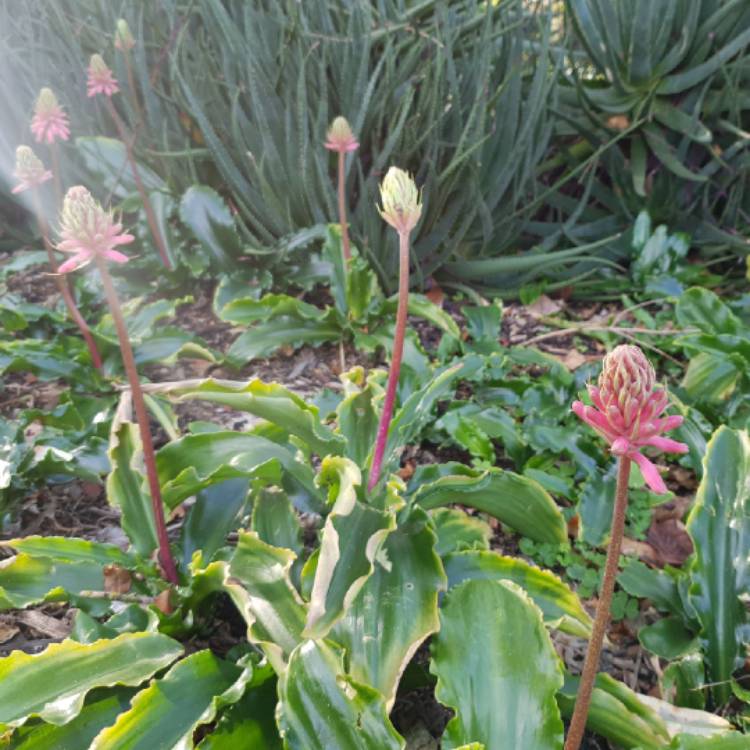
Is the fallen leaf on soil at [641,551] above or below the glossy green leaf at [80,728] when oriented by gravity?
below

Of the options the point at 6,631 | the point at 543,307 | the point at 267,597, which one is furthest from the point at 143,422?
the point at 543,307

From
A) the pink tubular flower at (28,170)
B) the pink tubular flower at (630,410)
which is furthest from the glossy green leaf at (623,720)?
the pink tubular flower at (28,170)

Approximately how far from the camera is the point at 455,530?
156 cm

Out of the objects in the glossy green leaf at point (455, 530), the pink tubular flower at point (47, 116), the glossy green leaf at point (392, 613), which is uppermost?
the pink tubular flower at point (47, 116)

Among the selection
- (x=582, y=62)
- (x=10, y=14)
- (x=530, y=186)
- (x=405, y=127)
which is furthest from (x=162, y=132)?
(x=582, y=62)

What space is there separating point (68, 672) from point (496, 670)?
0.68 m

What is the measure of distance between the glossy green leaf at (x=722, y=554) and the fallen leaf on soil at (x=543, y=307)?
1331 millimetres

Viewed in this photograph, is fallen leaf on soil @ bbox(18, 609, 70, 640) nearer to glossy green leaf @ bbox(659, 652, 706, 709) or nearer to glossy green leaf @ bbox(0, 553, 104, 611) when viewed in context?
glossy green leaf @ bbox(0, 553, 104, 611)

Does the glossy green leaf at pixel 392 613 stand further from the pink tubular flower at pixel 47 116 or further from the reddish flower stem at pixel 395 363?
the pink tubular flower at pixel 47 116

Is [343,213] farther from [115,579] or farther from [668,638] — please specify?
[668,638]

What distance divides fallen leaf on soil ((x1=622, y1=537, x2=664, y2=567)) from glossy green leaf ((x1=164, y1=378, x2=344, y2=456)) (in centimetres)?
79

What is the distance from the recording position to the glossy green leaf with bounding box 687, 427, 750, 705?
1.37 meters

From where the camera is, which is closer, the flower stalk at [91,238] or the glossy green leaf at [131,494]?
the flower stalk at [91,238]

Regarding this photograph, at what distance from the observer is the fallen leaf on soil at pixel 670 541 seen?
1.77m
